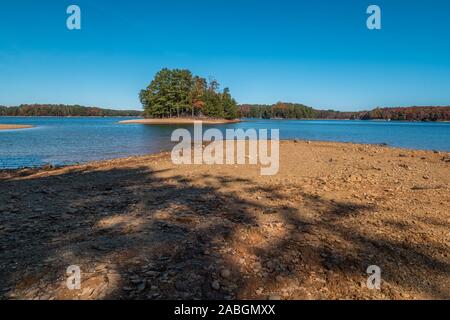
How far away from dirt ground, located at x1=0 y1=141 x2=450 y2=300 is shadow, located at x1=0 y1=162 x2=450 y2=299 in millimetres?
16

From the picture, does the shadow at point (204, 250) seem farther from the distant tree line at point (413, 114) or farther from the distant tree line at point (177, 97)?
the distant tree line at point (413, 114)

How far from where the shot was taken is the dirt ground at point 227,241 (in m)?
3.20

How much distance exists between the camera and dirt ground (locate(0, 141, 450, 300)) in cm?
320

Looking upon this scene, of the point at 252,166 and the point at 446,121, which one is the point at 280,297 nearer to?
the point at 252,166

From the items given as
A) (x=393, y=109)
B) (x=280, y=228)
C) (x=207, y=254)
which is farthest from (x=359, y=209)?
(x=393, y=109)

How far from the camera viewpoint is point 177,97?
92.6m

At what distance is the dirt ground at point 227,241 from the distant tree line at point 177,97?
85920 millimetres

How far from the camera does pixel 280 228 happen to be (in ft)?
16.5

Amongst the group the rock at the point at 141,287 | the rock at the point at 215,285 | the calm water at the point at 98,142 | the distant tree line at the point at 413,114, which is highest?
the distant tree line at the point at 413,114

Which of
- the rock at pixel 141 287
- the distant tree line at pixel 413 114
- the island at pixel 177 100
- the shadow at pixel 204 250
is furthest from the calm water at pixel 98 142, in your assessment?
the distant tree line at pixel 413 114

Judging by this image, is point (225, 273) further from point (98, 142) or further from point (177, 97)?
point (177, 97)

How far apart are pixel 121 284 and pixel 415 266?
3.65m

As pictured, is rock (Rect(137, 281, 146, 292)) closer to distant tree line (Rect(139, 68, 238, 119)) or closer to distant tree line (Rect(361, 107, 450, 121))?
distant tree line (Rect(139, 68, 238, 119))

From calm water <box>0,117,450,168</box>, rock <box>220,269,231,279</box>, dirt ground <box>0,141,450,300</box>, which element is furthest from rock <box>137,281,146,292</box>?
calm water <box>0,117,450,168</box>
